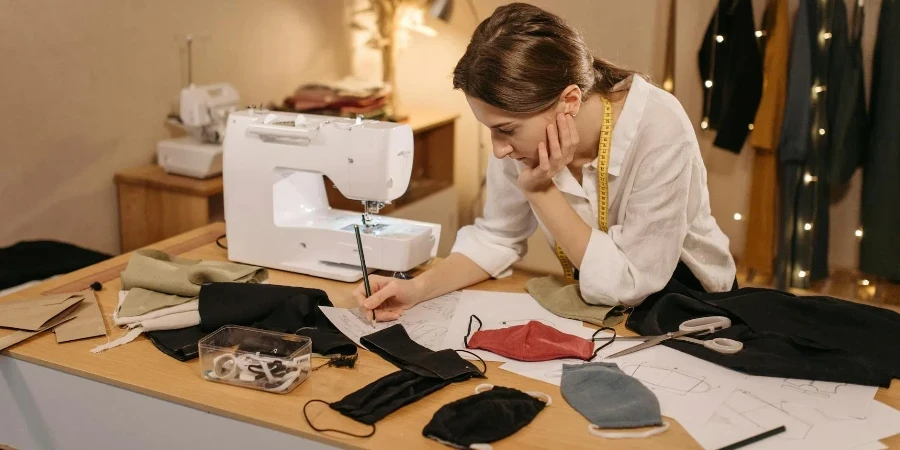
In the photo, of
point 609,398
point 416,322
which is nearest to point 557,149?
point 416,322

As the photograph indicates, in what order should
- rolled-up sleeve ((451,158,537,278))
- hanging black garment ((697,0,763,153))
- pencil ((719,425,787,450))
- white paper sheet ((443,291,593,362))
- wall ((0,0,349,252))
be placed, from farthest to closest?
hanging black garment ((697,0,763,153))
wall ((0,0,349,252))
rolled-up sleeve ((451,158,537,278))
white paper sheet ((443,291,593,362))
pencil ((719,425,787,450))

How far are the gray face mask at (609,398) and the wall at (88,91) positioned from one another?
69.6 inches

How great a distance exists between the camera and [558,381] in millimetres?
1338

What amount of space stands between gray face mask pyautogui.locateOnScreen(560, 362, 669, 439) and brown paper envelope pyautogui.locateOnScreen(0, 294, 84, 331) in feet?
2.96

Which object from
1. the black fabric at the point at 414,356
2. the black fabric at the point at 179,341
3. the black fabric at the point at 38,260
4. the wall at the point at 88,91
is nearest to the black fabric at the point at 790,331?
the black fabric at the point at 414,356

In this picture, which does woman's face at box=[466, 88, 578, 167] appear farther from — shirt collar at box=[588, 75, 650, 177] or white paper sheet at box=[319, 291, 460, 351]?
white paper sheet at box=[319, 291, 460, 351]

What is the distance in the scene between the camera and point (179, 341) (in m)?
1.46

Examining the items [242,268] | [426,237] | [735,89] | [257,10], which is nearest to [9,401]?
[242,268]

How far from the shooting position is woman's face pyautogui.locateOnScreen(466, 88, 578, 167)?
1548 mm

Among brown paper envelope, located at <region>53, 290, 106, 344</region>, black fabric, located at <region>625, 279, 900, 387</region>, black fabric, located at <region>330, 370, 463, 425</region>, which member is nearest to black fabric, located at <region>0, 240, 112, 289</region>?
brown paper envelope, located at <region>53, 290, 106, 344</region>

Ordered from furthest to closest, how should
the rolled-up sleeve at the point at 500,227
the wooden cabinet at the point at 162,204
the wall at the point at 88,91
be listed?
the wooden cabinet at the point at 162,204 → the wall at the point at 88,91 → the rolled-up sleeve at the point at 500,227

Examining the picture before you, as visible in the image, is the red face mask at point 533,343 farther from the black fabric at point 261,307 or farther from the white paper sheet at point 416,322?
the black fabric at point 261,307

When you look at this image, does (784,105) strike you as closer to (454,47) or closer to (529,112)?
(454,47)

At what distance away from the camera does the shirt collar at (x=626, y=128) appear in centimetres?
161
